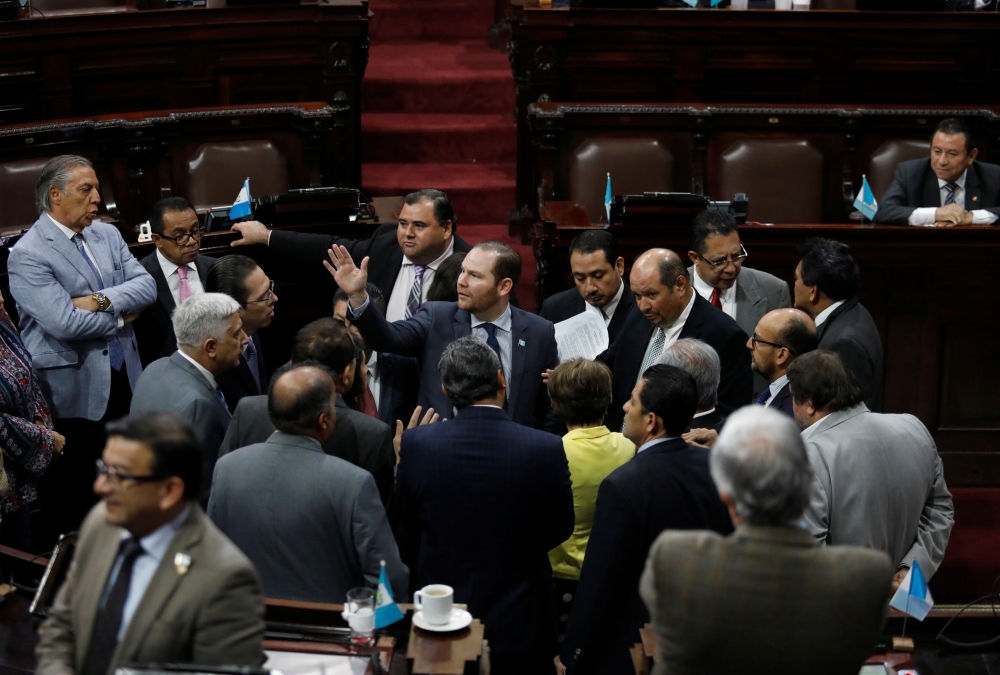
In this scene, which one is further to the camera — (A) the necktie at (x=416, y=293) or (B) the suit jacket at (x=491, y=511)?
(A) the necktie at (x=416, y=293)

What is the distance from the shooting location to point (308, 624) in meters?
2.39

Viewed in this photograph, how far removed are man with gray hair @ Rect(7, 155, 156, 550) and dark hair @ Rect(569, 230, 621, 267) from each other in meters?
1.46

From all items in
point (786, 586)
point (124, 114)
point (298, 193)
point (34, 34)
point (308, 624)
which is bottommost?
point (308, 624)

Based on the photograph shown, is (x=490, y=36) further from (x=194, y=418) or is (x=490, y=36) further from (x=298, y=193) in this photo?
(x=194, y=418)

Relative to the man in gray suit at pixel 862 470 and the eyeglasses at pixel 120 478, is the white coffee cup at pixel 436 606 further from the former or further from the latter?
the man in gray suit at pixel 862 470

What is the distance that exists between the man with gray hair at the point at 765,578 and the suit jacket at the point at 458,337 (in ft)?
5.67

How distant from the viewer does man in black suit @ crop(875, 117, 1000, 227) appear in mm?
4988

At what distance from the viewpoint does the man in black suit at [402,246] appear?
3.99 meters

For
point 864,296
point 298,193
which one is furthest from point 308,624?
point 864,296

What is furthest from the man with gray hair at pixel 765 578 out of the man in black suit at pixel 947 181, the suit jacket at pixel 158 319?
the man in black suit at pixel 947 181

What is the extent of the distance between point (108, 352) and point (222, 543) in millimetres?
2185

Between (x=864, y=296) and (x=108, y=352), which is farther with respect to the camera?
(x=864, y=296)

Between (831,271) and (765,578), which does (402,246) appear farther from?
(765,578)

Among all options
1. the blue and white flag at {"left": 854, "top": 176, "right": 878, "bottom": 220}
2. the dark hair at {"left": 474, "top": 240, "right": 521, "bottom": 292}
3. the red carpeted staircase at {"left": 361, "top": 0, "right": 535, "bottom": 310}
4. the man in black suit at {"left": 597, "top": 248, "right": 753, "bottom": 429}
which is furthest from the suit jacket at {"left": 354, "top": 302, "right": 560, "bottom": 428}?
the red carpeted staircase at {"left": 361, "top": 0, "right": 535, "bottom": 310}
